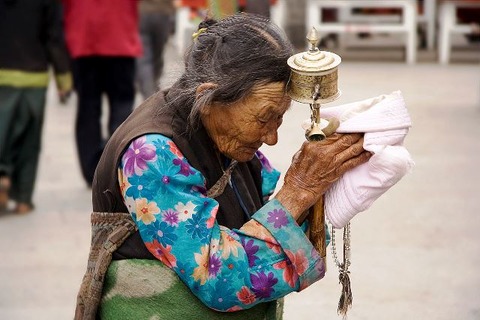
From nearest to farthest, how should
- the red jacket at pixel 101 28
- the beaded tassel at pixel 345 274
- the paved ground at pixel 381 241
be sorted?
the beaded tassel at pixel 345 274, the paved ground at pixel 381 241, the red jacket at pixel 101 28

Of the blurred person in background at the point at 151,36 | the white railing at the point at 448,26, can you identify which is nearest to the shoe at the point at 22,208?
the blurred person in background at the point at 151,36

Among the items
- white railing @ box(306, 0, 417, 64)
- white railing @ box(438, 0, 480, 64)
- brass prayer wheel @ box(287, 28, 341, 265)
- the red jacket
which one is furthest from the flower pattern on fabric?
white railing @ box(438, 0, 480, 64)

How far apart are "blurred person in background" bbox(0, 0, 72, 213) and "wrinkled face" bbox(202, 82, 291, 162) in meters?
4.27

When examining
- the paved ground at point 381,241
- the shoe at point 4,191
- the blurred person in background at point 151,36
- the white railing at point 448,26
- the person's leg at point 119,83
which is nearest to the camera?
the paved ground at point 381,241

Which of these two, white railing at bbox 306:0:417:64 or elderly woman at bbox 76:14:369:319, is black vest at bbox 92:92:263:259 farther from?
white railing at bbox 306:0:417:64

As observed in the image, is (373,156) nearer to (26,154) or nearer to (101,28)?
(26,154)

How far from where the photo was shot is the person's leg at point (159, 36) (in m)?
9.79

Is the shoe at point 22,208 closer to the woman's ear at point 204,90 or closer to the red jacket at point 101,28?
the red jacket at point 101,28

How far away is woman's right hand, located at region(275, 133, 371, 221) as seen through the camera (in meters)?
2.70

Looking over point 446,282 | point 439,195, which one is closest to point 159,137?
point 446,282

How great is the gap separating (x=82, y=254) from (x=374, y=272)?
149 cm

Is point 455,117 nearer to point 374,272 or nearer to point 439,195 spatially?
point 439,195

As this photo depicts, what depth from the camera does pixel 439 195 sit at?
7402 millimetres

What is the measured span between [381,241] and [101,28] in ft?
7.36
